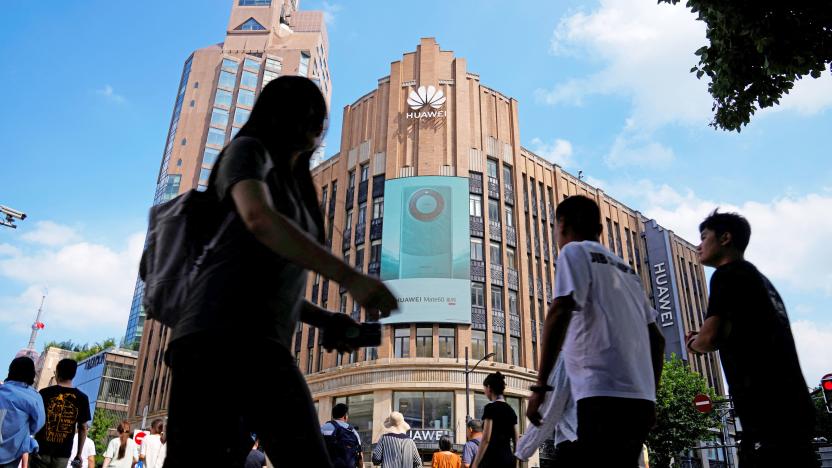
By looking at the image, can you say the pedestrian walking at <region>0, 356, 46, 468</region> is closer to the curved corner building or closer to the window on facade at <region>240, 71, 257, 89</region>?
the curved corner building

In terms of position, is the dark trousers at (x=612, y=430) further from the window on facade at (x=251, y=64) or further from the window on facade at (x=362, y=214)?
the window on facade at (x=251, y=64)

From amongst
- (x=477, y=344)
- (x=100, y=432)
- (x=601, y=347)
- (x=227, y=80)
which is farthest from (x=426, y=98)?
(x=227, y=80)

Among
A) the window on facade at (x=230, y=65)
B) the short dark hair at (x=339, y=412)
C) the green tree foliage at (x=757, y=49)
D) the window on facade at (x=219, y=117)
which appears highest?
the window on facade at (x=230, y=65)

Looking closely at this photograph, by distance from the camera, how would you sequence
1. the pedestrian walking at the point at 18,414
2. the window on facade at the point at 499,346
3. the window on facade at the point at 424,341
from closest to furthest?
1. the pedestrian walking at the point at 18,414
2. the window on facade at the point at 424,341
3. the window on facade at the point at 499,346

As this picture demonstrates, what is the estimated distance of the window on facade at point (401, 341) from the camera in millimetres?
31016

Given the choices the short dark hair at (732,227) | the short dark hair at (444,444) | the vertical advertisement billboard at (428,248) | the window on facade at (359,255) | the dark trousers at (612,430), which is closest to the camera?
the dark trousers at (612,430)

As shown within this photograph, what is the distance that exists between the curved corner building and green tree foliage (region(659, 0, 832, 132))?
22.0m

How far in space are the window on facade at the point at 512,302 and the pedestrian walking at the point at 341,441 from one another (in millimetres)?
25900

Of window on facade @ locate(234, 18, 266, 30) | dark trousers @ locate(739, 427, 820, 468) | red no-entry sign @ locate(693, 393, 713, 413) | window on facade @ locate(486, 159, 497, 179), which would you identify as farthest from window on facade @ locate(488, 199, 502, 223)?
window on facade @ locate(234, 18, 266, 30)

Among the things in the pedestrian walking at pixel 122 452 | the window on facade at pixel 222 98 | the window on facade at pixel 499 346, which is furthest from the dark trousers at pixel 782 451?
the window on facade at pixel 222 98

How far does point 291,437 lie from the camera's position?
5.07 ft

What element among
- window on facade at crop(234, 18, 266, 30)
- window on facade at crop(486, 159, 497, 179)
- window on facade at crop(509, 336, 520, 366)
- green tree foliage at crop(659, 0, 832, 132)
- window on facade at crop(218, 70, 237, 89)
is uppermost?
window on facade at crop(234, 18, 266, 30)

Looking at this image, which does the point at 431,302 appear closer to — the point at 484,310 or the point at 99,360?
the point at 484,310

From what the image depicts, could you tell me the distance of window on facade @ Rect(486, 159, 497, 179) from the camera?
36031 millimetres
